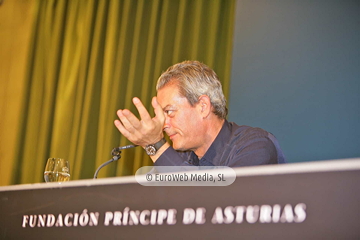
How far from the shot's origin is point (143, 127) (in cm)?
133

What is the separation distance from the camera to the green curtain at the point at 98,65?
2.77m

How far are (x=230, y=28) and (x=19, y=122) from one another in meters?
1.79

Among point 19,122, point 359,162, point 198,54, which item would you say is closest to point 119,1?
point 198,54

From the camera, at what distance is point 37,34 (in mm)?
3375

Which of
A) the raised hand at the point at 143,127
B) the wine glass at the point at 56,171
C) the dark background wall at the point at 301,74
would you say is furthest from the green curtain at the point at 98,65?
the raised hand at the point at 143,127

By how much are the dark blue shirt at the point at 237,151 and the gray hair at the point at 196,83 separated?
0.12 m

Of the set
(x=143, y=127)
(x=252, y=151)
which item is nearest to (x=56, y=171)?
(x=143, y=127)

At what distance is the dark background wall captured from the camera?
228cm

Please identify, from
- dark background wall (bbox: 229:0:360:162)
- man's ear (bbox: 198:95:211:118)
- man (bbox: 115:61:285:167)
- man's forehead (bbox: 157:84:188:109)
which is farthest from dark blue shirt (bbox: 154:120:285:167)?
dark background wall (bbox: 229:0:360:162)

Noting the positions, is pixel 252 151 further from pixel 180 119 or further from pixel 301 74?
pixel 301 74

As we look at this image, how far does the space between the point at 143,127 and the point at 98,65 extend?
1853 millimetres

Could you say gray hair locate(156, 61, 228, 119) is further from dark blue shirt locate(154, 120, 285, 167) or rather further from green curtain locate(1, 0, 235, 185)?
green curtain locate(1, 0, 235, 185)

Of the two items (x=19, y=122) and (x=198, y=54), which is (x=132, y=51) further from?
(x=19, y=122)

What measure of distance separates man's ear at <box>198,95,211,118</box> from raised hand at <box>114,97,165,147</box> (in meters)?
0.53
